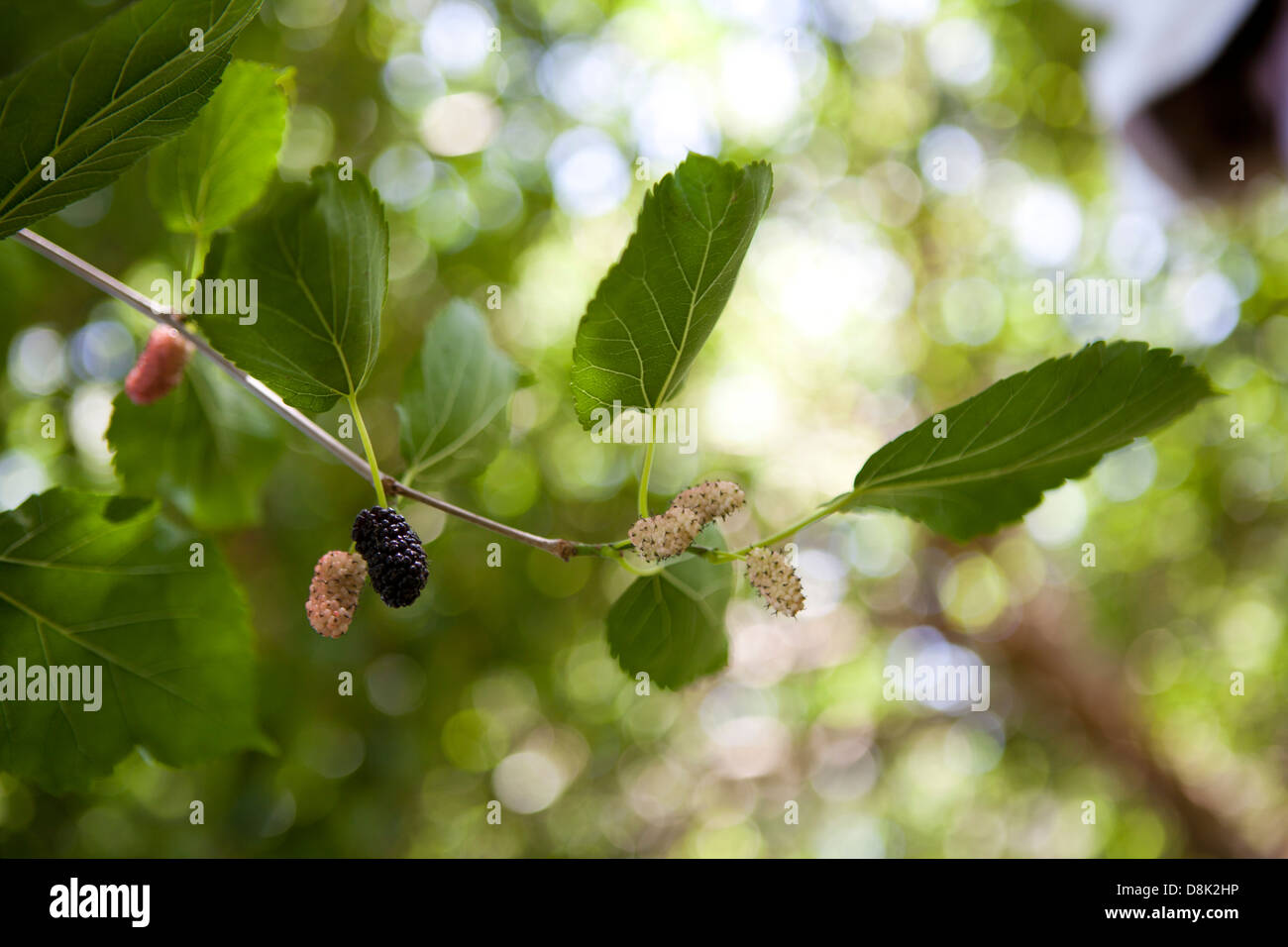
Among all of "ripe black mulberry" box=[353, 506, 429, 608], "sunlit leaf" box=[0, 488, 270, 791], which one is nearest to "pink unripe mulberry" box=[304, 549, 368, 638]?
"ripe black mulberry" box=[353, 506, 429, 608]

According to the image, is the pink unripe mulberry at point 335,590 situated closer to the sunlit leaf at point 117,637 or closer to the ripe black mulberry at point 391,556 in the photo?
the ripe black mulberry at point 391,556

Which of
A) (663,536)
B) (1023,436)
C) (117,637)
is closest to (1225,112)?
(1023,436)

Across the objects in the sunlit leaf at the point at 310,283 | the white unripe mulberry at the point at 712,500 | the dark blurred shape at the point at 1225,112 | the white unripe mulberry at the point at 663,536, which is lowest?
the white unripe mulberry at the point at 663,536

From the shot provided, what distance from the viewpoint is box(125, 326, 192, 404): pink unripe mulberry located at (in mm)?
462

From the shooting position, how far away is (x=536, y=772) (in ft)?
7.23

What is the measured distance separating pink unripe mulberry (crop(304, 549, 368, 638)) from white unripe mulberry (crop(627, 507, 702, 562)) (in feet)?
0.35

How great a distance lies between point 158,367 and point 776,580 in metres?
0.38

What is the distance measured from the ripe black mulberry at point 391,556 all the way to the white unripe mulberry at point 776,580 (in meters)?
0.12

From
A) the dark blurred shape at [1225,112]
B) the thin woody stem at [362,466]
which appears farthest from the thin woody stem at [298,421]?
the dark blurred shape at [1225,112]

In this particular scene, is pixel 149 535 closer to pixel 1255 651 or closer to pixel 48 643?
pixel 48 643

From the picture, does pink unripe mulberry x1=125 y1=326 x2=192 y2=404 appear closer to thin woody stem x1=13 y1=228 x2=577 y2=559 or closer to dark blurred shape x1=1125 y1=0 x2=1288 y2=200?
thin woody stem x1=13 y1=228 x2=577 y2=559

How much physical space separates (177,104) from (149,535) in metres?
0.20

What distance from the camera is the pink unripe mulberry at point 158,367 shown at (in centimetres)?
46
